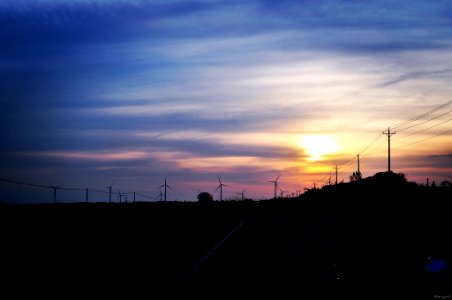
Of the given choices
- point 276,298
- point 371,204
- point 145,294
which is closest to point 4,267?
point 145,294

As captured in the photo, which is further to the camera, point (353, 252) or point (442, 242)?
point (442, 242)

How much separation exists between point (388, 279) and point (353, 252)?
446 centimetres

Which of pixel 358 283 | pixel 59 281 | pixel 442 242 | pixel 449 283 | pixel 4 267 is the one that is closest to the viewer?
pixel 449 283

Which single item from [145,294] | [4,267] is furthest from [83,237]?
[145,294]

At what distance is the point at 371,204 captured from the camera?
98.4ft

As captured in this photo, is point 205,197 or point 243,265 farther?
point 205,197

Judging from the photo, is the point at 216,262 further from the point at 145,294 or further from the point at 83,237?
the point at 83,237

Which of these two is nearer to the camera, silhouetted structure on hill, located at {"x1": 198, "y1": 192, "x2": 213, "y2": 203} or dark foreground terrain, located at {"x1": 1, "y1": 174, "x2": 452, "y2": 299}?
dark foreground terrain, located at {"x1": 1, "y1": 174, "x2": 452, "y2": 299}

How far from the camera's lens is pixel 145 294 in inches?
370

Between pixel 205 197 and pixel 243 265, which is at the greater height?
pixel 205 197

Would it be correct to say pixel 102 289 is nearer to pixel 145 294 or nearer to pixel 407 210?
pixel 145 294

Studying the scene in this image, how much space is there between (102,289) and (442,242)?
962 centimetres

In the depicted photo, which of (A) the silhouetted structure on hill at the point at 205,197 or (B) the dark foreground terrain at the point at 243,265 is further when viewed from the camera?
(A) the silhouetted structure on hill at the point at 205,197

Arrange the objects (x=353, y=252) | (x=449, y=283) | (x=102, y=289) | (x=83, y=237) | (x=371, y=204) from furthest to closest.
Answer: (x=371, y=204) → (x=83, y=237) → (x=353, y=252) → (x=102, y=289) → (x=449, y=283)
